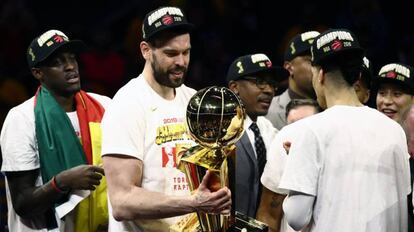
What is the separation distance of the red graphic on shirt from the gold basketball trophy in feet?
1.33

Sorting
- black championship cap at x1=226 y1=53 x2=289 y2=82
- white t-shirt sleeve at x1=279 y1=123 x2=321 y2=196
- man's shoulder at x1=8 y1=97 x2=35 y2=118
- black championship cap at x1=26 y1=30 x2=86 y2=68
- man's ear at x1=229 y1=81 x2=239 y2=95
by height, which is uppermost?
black championship cap at x1=26 y1=30 x2=86 y2=68

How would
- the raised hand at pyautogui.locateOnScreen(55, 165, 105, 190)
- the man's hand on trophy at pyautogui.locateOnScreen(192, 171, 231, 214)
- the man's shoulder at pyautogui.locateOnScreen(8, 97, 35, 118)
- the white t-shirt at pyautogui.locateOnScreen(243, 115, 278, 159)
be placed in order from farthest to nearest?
the white t-shirt at pyautogui.locateOnScreen(243, 115, 278, 159) → the man's shoulder at pyautogui.locateOnScreen(8, 97, 35, 118) → the raised hand at pyautogui.locateOnScreen(55, 165, 105, 190) → the man's hand on trophy at pyautogui.locateOnScreen(192, 171, 231, 214)

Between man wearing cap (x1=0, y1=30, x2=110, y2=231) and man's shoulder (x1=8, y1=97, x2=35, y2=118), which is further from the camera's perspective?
man's shoulder (x1=8, y1=97, x2=35, y2=118)

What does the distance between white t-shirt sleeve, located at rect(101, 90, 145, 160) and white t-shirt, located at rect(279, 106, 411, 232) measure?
630mm

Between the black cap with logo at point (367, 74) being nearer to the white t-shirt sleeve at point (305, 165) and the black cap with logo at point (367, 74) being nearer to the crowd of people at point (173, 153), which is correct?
the crowd of people at point (173, 153)

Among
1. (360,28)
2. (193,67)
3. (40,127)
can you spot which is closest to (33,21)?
(193,67)

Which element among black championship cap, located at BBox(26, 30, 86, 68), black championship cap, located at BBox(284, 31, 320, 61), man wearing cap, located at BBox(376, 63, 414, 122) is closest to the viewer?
black championship cap, located at BBox(26, 30, 86, 68)

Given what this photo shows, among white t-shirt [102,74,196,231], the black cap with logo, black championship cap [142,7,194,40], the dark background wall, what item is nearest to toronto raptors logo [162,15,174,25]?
black championship cap [142,7,194,40]

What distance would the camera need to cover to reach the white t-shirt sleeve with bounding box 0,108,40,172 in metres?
4.09

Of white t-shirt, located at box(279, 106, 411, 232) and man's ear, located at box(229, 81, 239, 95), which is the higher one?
man's ear, located at box(229, 81, 239, 95)

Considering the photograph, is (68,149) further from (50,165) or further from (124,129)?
(124,129)

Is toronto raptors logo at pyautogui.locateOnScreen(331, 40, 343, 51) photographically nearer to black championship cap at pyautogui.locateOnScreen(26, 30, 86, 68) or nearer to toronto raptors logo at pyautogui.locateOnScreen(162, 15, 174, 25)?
toronto raptors logo at pyautogui.locateOnScreen(162, 15, 174, 25)

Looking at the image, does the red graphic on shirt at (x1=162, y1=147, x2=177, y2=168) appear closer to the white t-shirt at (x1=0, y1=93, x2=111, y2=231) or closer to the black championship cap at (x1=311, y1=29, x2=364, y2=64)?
the black championship cap at (x1=311, y1=29, x2=364, y2=64)

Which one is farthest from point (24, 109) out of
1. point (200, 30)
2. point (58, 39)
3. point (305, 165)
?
point (200, 30)
